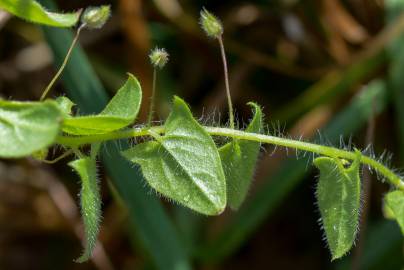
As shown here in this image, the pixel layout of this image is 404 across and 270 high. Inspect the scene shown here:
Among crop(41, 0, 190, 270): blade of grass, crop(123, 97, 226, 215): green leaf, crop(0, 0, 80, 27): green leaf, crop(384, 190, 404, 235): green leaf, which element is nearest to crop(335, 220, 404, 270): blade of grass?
crop(41, 0, 190, 270): blade of grass

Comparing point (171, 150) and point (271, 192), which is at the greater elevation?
point (171, 150)

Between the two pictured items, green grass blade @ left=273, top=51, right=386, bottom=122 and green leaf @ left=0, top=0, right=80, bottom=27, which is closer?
green leaf @ left=0, top=0, right=80, bottom=27

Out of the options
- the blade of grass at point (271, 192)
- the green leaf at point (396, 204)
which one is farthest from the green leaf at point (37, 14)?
the blade of grass at point (271, 192)

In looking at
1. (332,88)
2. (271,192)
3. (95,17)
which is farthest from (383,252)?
(95,17)

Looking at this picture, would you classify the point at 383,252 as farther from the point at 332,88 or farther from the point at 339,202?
the point at 339,202

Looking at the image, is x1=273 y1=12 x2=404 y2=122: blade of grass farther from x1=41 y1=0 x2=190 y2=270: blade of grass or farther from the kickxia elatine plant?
the kickxia elatine plant

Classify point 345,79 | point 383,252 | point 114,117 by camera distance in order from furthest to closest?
point 345,79, point 383,252, point 114,117

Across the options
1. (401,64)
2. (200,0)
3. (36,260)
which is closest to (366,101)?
(401,64)

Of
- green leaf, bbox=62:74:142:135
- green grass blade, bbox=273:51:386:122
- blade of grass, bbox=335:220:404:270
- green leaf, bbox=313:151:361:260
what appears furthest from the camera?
green grass blade, bbox=273:51:386:122
